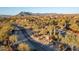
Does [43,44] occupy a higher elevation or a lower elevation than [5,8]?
lower

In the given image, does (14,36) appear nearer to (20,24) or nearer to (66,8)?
(20,24)

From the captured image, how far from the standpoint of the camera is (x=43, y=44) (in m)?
1.42

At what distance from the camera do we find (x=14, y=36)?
1.41 metres

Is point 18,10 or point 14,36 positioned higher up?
point 18,10

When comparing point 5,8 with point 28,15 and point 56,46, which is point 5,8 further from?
point 56,46

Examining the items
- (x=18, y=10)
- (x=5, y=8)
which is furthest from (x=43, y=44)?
(x=5, y=8)

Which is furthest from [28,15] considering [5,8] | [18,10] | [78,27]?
[78,27]

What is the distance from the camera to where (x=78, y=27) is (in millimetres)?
1405

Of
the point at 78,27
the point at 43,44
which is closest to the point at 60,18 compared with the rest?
the point at 78,27

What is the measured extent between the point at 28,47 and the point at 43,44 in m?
0.16

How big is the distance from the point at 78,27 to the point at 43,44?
0.41 meters
